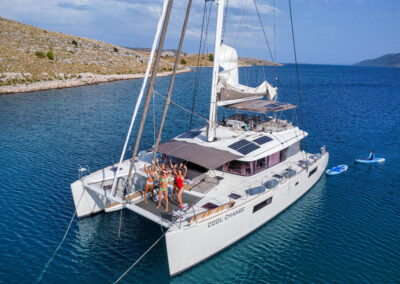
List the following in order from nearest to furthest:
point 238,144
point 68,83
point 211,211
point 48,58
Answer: point 211,211 < point 238,144 < point 68,83 < point 48,58

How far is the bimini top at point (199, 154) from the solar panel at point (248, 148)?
0.72 m

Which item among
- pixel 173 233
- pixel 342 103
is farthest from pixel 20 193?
pixel 342 103

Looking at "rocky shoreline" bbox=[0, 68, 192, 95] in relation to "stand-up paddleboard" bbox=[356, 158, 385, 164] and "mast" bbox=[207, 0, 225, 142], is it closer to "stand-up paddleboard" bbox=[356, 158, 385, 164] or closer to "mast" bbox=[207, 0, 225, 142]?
"mast" bbox=[207, 0, 225, 142]

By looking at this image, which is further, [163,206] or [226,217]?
[163,206]

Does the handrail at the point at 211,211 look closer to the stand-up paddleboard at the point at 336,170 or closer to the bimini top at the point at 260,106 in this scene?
the bimini top at the point at 260,106

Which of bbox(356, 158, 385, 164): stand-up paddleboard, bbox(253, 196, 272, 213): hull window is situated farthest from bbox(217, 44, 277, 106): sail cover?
bbox(356, 158, 385, 164): stand-up paddleboard

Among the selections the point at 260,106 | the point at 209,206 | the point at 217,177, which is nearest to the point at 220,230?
the point at 209,206

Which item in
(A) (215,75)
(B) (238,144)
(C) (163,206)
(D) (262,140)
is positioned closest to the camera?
(C) (163,206)

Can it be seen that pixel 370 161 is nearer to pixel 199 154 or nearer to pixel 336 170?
pixel 336 170

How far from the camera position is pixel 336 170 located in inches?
893

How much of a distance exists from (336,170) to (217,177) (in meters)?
11.8

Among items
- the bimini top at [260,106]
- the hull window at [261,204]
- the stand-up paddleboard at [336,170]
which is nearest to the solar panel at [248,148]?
the hull window at [261,204]

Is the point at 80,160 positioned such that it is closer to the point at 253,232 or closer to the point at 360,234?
the point at 253,232

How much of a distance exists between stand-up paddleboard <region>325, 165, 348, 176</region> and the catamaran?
181cm
